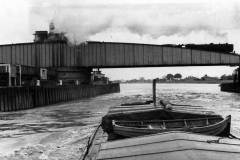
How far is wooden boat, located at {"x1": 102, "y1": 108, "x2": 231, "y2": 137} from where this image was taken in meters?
14.1

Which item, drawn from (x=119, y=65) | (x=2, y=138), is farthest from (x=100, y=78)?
(x=2, y=138)

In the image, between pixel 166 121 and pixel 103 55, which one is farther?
pixel 103 55

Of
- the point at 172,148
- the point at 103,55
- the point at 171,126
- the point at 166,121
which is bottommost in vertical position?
the point at 171,126

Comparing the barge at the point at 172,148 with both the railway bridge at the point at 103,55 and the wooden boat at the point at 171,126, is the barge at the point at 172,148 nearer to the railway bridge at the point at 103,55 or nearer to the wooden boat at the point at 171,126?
the wooden boat at the point at 171,126

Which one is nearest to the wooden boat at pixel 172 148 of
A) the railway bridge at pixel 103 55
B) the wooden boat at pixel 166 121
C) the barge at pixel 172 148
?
the barge at pixel 172 148

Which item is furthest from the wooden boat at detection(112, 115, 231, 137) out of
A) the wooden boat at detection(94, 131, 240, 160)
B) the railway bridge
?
the railway bridge

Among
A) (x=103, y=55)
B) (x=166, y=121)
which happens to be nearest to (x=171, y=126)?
(x=166, y=121)

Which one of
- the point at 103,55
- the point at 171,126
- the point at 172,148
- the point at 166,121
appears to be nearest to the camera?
the point at 172,148

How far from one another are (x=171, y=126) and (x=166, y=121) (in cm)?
34

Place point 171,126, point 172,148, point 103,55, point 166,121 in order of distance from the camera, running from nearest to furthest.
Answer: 1. point 172,148
2. point 171,126
3. point 166,121
4. point 103,55

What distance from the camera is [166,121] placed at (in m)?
15.2

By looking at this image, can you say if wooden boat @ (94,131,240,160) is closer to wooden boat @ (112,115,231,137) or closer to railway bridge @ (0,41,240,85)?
wooden boat @ (112,115,231,137)

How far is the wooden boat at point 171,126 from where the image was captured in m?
12.8

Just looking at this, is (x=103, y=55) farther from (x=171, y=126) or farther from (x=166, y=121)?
(x=171, y=126)
